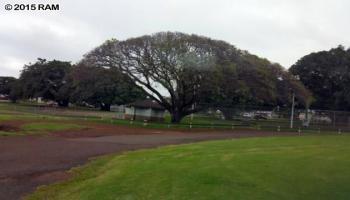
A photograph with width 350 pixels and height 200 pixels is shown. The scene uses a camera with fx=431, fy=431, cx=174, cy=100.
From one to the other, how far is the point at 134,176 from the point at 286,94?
39.6 meters

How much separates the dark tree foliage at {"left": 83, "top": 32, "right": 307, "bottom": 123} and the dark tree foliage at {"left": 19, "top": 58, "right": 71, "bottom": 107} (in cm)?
3598

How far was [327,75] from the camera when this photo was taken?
2440 inches

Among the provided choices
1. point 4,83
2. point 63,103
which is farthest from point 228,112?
point 4,83

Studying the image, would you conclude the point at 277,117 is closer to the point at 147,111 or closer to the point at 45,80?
the point at 147,111

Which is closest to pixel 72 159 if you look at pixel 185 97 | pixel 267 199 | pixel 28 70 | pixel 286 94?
pixel 267 199

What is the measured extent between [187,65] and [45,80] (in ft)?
146

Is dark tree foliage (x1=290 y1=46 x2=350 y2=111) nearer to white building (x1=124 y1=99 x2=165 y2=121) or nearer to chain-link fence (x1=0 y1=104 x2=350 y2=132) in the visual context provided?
chain-link fence (x1=0 y1=104 x2=350 y2=132)

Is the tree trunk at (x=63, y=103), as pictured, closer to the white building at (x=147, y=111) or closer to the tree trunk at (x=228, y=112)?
the white building at (x=147, y=111)

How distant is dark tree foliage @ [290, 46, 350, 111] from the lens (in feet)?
193

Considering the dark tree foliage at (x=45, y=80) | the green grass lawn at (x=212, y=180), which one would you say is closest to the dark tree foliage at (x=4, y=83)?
the dark tree foliage at (x=45, y=80)

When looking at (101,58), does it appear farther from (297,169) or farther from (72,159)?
(297,169)

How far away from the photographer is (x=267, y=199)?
7320 millimetres

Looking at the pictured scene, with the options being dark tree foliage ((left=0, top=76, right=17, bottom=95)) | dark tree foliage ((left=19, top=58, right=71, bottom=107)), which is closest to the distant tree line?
dark tree foliage ((left=19, top=58, right=71, bottom=107))

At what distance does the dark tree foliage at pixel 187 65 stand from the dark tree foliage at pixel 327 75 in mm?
18752
